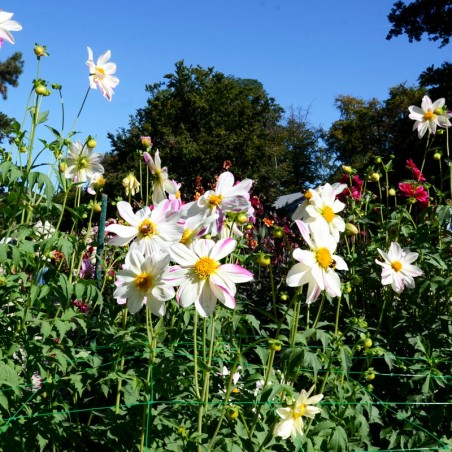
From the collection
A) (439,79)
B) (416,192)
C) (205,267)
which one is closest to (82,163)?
(205,267)

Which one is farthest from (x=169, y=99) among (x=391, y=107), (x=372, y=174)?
(x=372, y=174)

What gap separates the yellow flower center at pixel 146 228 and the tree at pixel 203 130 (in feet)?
78.5

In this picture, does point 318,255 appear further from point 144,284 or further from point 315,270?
point 144,284

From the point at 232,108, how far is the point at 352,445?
1104 inches

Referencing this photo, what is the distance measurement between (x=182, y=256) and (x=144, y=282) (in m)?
0.14

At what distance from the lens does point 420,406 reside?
2561 mm

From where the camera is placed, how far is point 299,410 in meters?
1.70

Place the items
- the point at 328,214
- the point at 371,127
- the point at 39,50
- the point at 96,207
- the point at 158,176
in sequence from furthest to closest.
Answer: the point at 371,127, the point at 96,207, the point at 39,50, the point at 158,176, the point at 328,214

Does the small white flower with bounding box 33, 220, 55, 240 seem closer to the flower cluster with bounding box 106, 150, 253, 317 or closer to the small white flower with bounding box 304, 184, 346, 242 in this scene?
the flower cluster with bounding box 106, 150, 253, 317

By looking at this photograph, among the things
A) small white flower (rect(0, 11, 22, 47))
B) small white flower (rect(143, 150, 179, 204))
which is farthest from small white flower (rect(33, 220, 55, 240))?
small white flower (rect(0, 11, 22, 47))

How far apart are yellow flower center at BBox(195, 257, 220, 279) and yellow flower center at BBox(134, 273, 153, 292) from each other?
0.47 feet

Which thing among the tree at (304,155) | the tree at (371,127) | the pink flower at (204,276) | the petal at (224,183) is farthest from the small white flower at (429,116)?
the tree at (304,155)

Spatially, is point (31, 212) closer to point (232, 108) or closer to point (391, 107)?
point (232, 108)

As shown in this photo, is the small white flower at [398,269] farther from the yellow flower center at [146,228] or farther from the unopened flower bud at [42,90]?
the unopened flower bud at [42,90]
